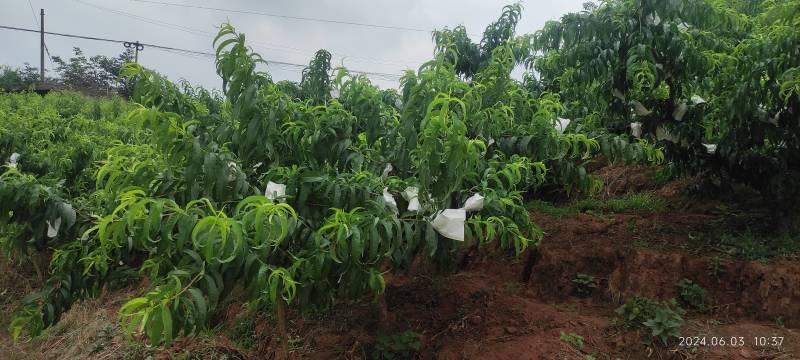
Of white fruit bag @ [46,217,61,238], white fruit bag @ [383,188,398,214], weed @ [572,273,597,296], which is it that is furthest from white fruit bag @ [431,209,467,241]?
white fruit bag @ [46,217,61,238]

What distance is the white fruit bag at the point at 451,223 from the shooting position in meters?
1.98

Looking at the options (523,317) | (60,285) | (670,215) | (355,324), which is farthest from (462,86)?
(670,215)

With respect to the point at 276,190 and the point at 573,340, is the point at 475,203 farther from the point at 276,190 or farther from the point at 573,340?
the point at 573,340

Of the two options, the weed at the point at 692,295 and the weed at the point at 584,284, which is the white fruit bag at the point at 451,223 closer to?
the weed at the point at 584,284

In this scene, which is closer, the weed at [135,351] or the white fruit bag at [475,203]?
the white fruit bag at [475,203]

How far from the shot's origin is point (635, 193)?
17.7 feet

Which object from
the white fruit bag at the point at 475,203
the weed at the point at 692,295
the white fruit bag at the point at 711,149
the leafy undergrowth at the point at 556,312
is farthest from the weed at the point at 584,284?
the white fruit bag at the point at 475,203

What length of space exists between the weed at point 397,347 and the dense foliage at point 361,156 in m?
0.50

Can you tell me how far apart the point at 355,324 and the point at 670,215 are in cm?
288

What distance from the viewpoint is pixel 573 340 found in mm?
2764

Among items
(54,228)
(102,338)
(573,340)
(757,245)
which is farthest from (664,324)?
(102,338)

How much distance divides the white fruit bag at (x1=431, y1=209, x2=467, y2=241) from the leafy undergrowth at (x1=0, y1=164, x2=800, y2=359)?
3.52 ft

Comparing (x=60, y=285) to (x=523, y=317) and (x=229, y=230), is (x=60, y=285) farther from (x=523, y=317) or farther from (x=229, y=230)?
(x=523, y=317)

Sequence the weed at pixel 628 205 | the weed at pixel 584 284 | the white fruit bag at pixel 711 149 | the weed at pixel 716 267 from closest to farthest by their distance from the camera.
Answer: the weed at pixel 716 267 → the weed at pixel 584 284 → the white fruit bag at pixel 711 149 → the weed at pixel 628 205
